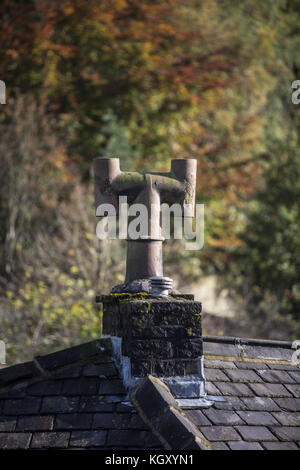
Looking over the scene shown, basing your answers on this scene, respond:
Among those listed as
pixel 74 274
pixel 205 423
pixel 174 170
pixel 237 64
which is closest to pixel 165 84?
pixel 237 64

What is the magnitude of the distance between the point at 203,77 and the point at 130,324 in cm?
1436

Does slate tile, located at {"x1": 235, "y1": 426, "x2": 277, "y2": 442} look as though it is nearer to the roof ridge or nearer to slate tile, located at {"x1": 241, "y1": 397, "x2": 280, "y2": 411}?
slate tile, located at {"x1": 241, "y1": 397, "x2": 280, "y2": 411}

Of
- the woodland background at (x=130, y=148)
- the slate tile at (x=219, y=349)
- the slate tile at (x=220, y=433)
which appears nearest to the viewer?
the slate tile at (x=220, y=433)

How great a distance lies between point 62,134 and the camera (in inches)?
634

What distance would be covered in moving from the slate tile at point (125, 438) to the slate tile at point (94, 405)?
0.69 feet

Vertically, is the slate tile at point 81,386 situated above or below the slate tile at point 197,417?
above

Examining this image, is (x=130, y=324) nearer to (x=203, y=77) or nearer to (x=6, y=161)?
(x=6, y=161)

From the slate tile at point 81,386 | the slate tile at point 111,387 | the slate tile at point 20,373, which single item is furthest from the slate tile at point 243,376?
the slate tile at point 20,373

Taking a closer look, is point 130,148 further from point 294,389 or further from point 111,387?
point 111,387

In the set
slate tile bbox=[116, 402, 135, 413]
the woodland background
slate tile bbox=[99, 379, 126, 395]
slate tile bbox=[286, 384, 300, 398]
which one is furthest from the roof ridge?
the woodland background

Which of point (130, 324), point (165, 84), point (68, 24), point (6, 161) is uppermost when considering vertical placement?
point (68, 24)

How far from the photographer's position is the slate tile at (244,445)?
166 inches

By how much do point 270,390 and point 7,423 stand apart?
195 centimetres

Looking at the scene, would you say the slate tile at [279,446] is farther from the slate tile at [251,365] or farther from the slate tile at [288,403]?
the slate tile at [251,365]
